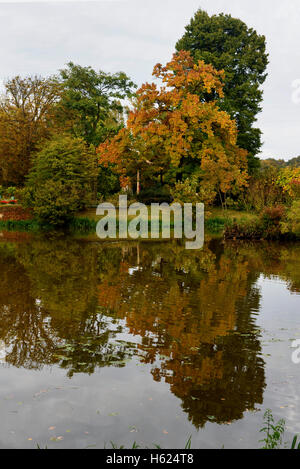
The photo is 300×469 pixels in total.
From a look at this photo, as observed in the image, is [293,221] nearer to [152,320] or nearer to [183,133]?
[183,133]

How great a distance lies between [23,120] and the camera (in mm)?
36156

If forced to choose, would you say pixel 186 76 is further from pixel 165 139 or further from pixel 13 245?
pixel 13 245

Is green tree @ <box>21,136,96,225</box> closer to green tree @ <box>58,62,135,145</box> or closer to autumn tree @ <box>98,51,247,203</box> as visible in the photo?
autumn tree @ <box>98,51,247,203</box>

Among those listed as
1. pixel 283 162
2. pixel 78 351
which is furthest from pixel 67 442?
pixel 283 162

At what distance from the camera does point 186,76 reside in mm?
31609

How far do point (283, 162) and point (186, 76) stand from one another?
42992mm

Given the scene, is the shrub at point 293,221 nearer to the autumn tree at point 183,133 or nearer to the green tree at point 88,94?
the autumn tree at point 183,133

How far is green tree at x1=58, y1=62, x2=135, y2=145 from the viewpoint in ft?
123

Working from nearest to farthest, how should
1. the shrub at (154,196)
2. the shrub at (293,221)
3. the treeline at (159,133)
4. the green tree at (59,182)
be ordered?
the shrub at (293,221), the green tree at (59,182), the treeline at (159,133), the shrub at (154,196)

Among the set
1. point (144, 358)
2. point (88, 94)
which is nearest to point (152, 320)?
point (144, 358)

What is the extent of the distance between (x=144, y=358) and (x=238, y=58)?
123ft

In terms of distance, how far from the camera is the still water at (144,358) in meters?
4.71

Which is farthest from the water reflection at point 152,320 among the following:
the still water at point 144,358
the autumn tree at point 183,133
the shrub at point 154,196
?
the shrub at point 154,196

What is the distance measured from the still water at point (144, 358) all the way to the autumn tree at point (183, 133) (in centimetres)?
1866
